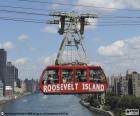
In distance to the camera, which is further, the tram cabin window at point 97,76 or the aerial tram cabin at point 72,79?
the tram cabin window at point 97,76

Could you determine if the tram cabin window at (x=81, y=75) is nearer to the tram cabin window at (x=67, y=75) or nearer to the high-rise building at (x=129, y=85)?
the tram cabin window at (x=67, y=75)

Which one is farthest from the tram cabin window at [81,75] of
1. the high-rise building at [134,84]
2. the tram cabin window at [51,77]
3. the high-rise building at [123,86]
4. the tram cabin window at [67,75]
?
the high-rise building at [123,86]

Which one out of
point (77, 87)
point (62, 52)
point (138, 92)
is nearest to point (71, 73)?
point (77, 87)

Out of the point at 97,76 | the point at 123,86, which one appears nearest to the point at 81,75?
the point at 97,76

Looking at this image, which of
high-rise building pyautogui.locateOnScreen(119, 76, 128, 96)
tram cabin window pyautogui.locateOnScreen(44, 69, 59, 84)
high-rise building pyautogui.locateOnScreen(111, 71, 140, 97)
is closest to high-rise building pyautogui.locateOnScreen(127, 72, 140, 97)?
high-rise building pyautogui.locateOnScreen(111, 71, 140, 97)

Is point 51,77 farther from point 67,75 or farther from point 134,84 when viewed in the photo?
point 134,84

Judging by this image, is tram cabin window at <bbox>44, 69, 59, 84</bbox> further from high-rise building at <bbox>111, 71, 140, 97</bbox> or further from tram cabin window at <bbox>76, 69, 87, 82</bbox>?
high-rise building at <bbox>111, 71, 140, 97</bbox>
